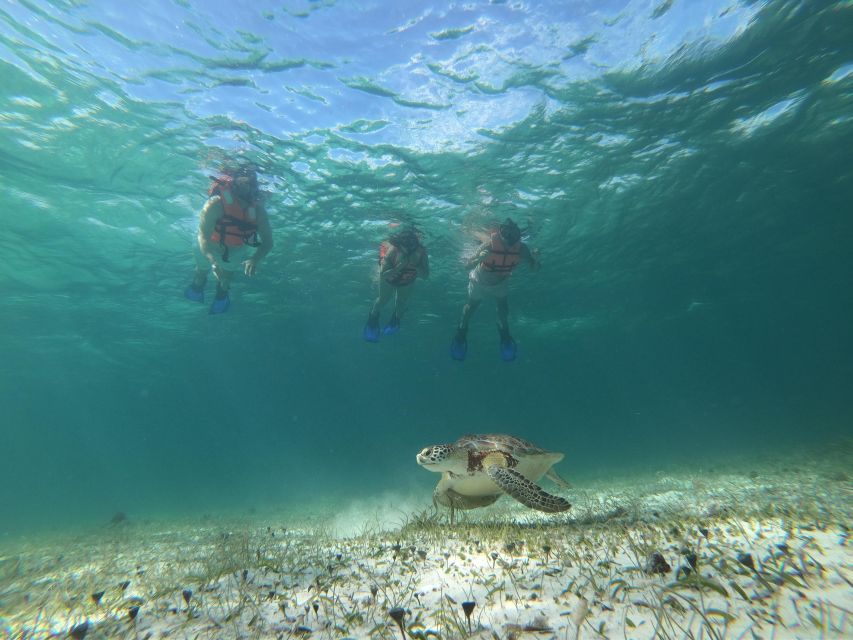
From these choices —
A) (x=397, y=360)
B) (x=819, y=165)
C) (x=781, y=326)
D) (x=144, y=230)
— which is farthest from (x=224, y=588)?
(x=781, y=326)

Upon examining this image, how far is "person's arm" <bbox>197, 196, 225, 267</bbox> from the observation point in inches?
416

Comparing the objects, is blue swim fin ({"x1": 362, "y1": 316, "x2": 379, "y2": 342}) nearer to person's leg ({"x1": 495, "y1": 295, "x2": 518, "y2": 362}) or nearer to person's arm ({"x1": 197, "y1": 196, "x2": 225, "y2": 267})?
person's leg ({"x1": 495, "y1": 295, "x2": 518, "y2": 362})

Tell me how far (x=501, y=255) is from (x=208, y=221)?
8.96 m

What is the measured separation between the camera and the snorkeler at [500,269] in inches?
499

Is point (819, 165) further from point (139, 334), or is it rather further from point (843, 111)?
point (139, 334)

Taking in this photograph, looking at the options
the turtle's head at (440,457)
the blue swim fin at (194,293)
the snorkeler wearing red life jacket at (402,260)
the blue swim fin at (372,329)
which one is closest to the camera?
the turtle's head at (440,457)

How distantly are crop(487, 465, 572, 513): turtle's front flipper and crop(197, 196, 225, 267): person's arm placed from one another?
10265 mm

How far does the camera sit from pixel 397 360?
148ft

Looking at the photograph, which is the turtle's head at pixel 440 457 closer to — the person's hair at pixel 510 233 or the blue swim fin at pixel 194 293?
the person's hair at pixel 510 233

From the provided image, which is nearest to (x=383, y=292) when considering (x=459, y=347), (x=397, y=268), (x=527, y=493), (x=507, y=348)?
(x=397, y=268)

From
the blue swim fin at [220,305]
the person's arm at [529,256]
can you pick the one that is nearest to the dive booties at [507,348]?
the person's arm at [529,256]

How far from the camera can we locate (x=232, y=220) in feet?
35.4

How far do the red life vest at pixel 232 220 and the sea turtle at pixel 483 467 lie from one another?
8.54m

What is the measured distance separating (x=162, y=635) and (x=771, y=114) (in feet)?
66.0
